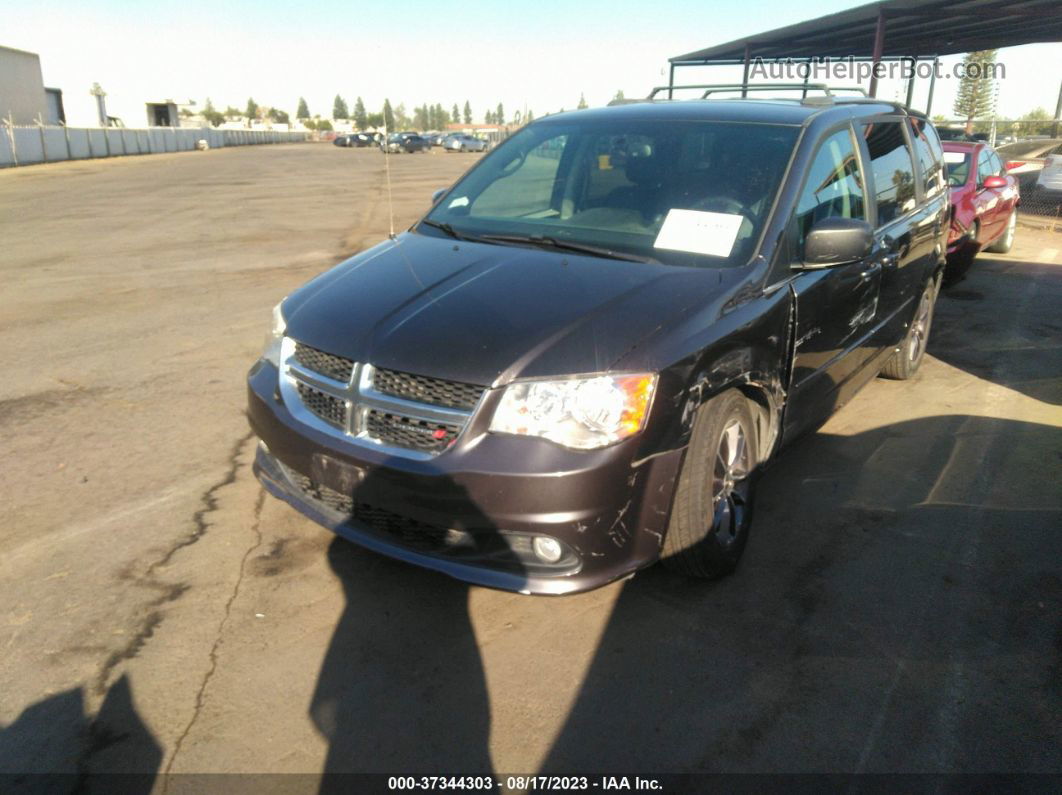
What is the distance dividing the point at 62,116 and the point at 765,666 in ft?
280

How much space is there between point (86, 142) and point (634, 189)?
151 feet

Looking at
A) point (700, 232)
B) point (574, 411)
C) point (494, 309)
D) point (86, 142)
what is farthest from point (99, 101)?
point (574, 411)

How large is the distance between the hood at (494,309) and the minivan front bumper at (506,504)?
29cm

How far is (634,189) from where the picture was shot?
3920 mm

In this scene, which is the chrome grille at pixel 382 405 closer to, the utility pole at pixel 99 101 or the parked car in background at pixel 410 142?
the parked car in background at pixel 410 142

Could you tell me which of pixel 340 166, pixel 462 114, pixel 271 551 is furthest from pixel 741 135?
pixel 462 114

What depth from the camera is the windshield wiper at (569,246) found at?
349cm

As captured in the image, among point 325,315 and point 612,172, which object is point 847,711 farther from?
point 612,172

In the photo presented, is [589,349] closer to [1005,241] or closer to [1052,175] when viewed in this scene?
[1005,241]

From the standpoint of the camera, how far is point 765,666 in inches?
114

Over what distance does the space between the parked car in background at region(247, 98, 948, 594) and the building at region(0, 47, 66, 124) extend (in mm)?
54072

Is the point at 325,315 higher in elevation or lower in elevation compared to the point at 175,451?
higher

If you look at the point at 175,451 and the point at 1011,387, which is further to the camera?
the point at 1011,387

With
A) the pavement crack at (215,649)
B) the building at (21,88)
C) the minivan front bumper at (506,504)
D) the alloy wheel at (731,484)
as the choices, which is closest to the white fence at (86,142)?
the building at (21,88)
